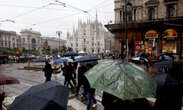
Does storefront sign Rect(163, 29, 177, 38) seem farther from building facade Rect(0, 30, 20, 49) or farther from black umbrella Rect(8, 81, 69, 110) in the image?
building facade Rect(0, 30, 20, 49)

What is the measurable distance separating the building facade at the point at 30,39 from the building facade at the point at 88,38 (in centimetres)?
2888

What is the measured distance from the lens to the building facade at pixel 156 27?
20.7 meters

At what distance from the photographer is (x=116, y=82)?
2.45 metres

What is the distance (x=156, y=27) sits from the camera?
2197 centimetres

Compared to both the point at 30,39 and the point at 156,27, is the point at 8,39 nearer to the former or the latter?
the point at 30,39

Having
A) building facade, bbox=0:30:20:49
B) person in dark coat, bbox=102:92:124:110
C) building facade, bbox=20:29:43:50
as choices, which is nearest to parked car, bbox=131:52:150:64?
person in dark coat, bbox=102:92:124:110

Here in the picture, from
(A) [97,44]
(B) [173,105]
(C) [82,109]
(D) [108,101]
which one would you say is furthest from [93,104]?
(A) [97,44]

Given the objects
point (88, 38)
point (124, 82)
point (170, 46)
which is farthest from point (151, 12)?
point (88, 38)

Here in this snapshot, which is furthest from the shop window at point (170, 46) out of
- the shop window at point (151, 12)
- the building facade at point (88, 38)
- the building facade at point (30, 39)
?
the building facade at point (30, 39)

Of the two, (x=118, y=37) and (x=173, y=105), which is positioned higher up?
(x=118, y=37)

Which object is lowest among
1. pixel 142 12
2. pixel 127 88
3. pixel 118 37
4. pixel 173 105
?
pixel 173 105

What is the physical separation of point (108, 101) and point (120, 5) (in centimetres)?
2670

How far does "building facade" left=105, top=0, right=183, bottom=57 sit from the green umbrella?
1758 centimetres

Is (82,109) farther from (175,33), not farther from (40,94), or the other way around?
(175,33)
